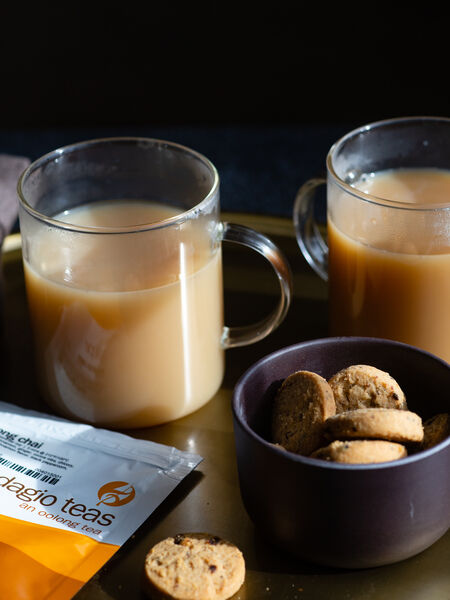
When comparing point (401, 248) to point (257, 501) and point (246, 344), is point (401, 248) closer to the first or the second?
point (246, 344)

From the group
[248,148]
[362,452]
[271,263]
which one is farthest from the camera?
[248,148]

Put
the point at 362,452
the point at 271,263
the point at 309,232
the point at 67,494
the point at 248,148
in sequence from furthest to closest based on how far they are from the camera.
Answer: the point at 248,148 < the point at 309,232 < the point at 271,263 < the point at 67,494 < the point at 362,452

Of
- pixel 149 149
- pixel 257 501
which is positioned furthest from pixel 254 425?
pixel 149 149

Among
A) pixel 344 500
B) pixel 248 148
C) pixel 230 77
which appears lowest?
pixel 248 148

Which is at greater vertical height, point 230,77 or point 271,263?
point 271,263

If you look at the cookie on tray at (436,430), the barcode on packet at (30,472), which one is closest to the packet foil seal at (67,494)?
the barcode on packet at (30,472)

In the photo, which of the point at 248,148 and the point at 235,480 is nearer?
the point at 235,480

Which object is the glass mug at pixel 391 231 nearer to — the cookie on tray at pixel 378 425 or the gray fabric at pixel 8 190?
the cookie on tray at pixel 378 425

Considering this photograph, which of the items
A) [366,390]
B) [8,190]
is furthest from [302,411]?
[8,190]

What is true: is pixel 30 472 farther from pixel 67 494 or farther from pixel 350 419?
pixel 350 419
